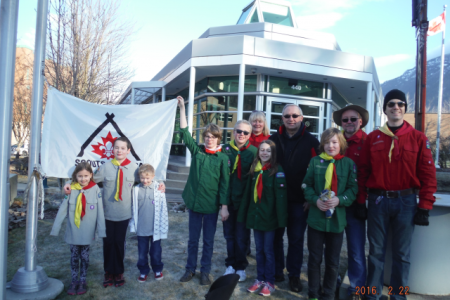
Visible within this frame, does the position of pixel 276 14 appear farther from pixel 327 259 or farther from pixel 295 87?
pixel 327 259

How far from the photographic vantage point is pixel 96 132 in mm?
4273

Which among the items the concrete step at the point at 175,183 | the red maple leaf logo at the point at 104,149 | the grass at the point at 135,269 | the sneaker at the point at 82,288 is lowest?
the grass at the point at 135,269

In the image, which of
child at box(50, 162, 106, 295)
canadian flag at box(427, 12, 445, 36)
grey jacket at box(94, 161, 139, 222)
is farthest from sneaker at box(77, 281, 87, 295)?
canadian flag at box(427, 12, 445, 36)

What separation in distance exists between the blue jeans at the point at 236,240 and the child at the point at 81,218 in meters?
1.53

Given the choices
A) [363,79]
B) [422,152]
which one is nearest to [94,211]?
[422,152]

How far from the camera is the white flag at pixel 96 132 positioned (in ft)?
13.4

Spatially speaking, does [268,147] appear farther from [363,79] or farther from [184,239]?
[363,79]

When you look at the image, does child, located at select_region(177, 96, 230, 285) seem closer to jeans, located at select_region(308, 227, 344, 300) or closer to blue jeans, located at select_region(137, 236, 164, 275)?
blue jeans, located at select_region(137, 236, 164, 275)

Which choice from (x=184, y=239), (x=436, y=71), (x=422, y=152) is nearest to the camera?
(x=422, y=152)

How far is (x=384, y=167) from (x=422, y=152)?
0.38 m

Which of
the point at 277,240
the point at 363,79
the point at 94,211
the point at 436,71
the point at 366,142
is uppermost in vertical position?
the point at 436,71

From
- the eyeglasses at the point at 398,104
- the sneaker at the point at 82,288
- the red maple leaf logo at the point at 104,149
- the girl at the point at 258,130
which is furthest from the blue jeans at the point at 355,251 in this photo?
the red maple leaf logo at the point at 104,149

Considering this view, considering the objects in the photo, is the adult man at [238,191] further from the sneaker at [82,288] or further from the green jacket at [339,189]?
the sneaker at [82,288]

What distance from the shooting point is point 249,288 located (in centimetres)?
373
